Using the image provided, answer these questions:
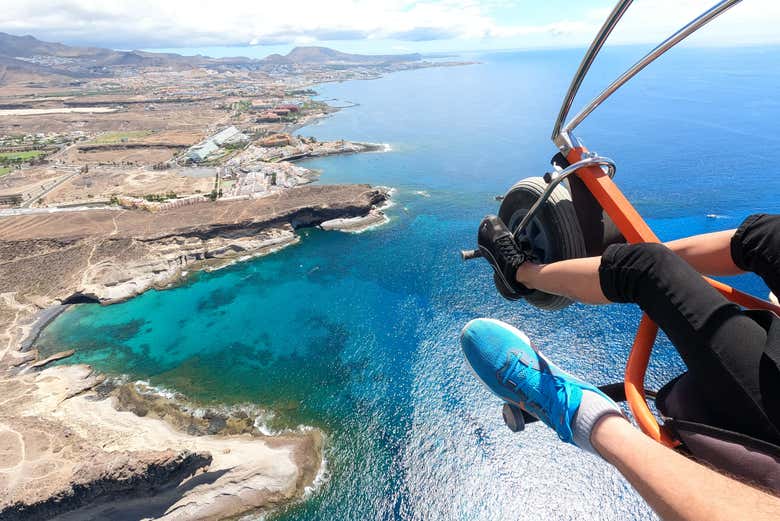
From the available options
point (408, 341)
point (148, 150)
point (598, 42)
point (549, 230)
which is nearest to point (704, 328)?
point (549, 230)

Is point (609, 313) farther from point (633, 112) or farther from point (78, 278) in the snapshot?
point (633, 112)

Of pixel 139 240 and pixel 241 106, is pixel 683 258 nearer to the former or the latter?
pixel 139 240

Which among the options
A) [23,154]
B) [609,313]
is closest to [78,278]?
[609,313]

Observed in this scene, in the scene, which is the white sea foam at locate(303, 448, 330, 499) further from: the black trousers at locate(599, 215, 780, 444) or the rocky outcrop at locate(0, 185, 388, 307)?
the rocky outcrop at locate(0, 185, 388, 307)

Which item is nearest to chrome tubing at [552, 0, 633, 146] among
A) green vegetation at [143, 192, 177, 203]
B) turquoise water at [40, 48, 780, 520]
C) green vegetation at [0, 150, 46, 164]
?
turquoise water at [40, 48, 780, 520]

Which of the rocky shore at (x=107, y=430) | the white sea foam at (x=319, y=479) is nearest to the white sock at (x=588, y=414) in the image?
the white sea foam at (x=319, y=479)

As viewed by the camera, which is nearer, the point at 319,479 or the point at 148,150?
the point at 319,479

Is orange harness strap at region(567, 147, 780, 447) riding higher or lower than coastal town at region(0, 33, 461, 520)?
higher
